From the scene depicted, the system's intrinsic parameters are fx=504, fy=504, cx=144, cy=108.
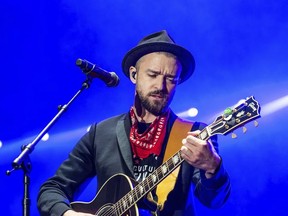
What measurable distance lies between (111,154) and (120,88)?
4.29 ft

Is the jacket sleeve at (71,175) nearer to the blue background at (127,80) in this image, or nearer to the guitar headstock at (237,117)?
the guitar headstock at (237,117)

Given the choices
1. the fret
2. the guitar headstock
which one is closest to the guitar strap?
the fret

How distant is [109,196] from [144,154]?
277mm

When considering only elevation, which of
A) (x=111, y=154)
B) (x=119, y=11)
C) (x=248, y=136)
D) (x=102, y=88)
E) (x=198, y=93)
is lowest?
(x=111, y=154)

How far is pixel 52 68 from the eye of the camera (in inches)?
162

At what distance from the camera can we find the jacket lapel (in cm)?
254

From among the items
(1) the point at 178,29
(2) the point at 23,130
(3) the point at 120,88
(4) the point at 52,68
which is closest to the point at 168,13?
(1) the point at 178,29

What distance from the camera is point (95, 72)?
→ 103 inches

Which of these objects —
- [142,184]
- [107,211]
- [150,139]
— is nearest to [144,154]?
[150,139]

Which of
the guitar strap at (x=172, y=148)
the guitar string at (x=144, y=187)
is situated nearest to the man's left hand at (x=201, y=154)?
the guitar string at (x=144, y=187)

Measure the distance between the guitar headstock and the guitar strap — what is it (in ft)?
1.28

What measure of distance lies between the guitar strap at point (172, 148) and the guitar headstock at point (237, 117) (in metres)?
0.39

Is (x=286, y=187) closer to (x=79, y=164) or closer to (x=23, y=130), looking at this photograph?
(x=79, y=164)

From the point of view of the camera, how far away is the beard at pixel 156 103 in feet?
8.52
